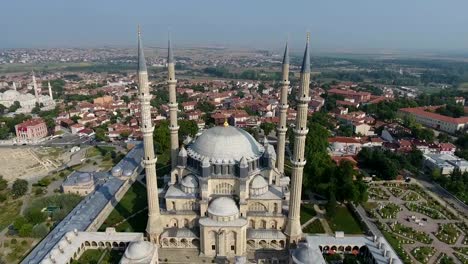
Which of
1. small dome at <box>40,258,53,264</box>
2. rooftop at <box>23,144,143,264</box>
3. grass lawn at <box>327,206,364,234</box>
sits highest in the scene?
small dome at <box>40,258,53,264</box>

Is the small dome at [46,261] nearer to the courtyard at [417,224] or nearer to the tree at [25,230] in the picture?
the tree at [25,230]

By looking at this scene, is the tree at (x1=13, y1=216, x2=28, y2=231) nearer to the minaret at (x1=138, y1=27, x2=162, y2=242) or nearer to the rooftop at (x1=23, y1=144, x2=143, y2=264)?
the rooftop at (x1=23, y1=144, x2=143, y2=264)

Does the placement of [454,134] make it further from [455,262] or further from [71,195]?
[71,195]

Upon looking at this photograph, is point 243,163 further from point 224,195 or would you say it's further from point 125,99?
point 125,99

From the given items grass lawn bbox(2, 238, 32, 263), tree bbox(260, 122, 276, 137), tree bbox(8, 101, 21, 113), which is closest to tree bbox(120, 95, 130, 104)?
tree bbox(8, 101, 21, 113)

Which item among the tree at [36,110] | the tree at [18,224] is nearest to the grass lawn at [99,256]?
the tree at [18,224]

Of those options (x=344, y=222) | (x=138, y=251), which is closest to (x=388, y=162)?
(x=344, y=222)
